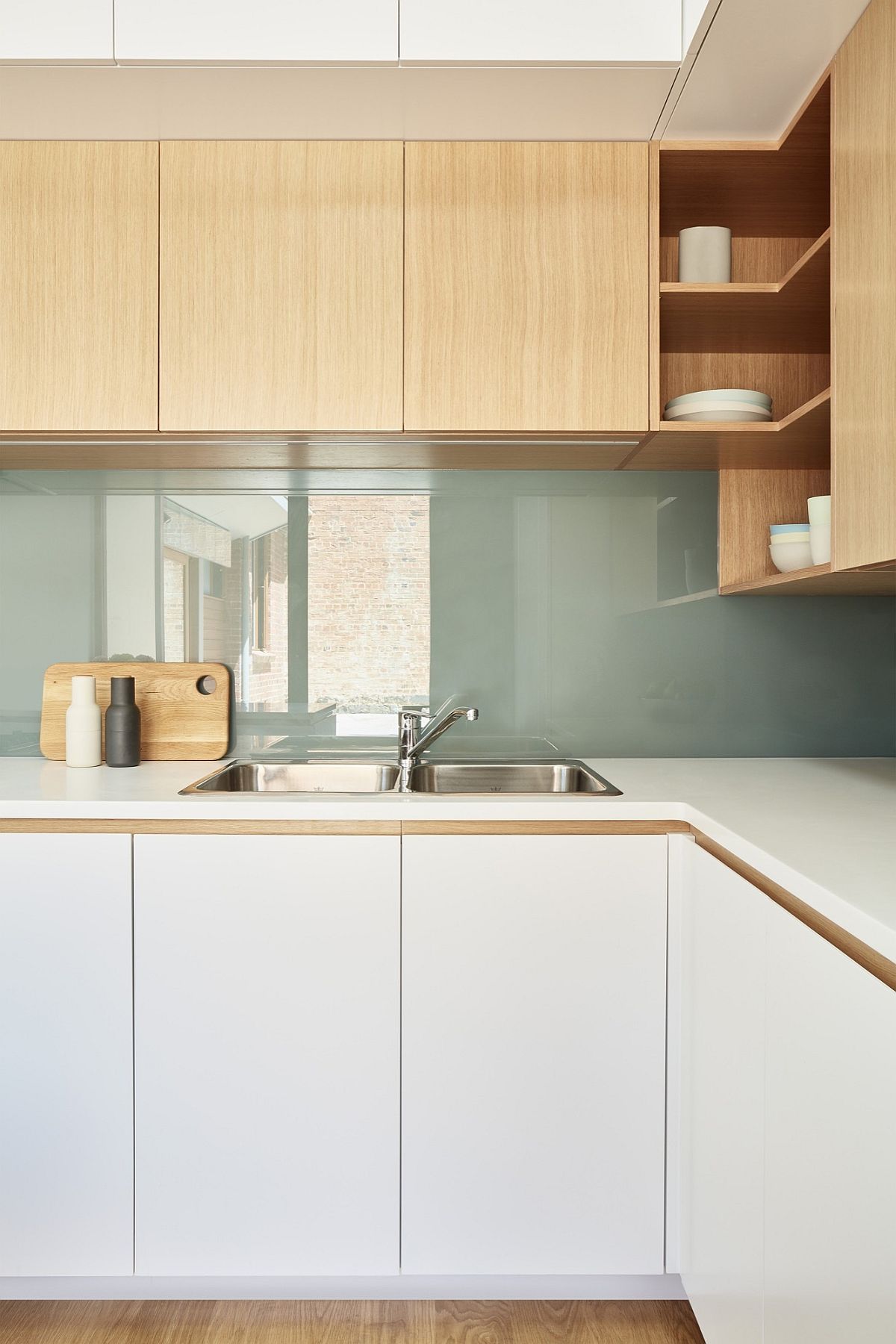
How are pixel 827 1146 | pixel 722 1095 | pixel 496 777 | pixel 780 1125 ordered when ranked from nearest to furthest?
pixel 827 1146, pixel 780 1125, pixel 722 1095, pixel 496 777

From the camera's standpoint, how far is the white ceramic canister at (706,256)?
77.8 inches

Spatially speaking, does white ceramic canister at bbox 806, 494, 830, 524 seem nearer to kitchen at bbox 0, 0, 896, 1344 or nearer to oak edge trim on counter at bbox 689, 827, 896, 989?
kitchen at bbox 0, 0, 896, 1344

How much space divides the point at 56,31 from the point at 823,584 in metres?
1.81

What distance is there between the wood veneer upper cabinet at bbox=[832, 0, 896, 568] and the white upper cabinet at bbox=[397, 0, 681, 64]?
330 mm

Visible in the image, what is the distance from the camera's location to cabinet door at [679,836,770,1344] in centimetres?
123

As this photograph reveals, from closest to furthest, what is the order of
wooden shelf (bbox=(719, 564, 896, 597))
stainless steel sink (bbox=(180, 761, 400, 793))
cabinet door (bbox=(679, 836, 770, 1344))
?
1. cabinet door (bbox=(679, 836, 770, 1344))
2. wooden shelf (bbox=(719, 564, 896, 597))
3. stainless steel sink (bbox=(180, 761, 400, 793))

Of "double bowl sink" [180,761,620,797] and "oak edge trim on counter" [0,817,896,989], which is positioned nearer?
"oak edge trim on counter" [0,817,896,989]

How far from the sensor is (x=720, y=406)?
74.2 inches

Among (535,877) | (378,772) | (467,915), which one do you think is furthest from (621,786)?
(378,772)

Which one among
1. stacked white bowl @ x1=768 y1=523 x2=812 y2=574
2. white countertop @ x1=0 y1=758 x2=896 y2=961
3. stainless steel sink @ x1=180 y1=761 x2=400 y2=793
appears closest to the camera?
white countertop @ x1=0 y1=758 x2=896 y2=961

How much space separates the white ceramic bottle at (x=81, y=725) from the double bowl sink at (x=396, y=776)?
1.09ft

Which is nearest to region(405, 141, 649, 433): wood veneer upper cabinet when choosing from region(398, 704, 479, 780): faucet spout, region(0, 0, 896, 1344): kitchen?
region(0, 0, 896, 1344): kitchen

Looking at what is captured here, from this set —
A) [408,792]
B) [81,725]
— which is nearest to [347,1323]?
[408,792]

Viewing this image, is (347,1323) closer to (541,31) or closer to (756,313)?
(756,313)
